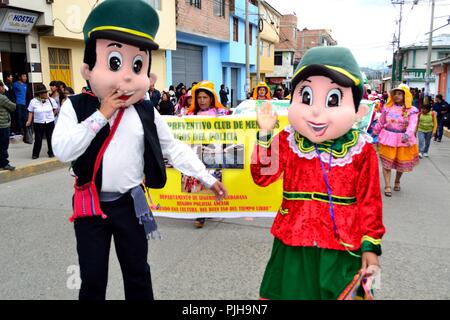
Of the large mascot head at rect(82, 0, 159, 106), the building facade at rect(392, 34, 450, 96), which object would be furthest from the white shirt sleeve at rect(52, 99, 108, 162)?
the building facade at rect(392, 34, 450, 96)

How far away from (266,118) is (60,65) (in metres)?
12.5

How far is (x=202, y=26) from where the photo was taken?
2388cm

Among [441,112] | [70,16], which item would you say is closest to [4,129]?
[70,16]

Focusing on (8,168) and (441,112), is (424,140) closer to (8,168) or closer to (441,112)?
(441,112)

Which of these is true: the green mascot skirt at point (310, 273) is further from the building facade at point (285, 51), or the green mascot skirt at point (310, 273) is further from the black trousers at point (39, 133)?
the building facade at point (285, 51)

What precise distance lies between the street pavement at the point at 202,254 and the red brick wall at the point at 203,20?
→ 16574mm

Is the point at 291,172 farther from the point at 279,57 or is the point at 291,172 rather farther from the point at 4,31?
the point at 279,57

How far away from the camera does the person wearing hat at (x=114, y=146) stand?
233cm

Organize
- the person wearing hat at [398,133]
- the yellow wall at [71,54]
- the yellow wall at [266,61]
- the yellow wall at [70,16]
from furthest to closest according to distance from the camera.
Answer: the yellow wall at [266,61] < the yellow wall at [71,54] < the yellow wall at [70,16] < the person wearing hat at [398,133]

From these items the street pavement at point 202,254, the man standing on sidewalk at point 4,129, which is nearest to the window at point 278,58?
the man standing on sidewalk at point 4,129

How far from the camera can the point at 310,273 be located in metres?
2.33

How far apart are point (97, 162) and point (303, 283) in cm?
131

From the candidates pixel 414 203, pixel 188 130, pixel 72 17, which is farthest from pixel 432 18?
pixel 188 130

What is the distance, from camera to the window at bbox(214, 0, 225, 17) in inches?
1030
